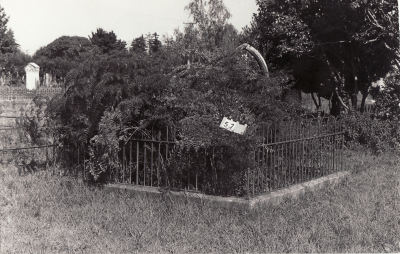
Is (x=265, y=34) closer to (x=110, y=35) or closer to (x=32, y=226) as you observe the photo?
(x=32, y=226)

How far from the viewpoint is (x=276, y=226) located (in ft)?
17.4

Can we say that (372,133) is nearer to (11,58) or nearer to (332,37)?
(332,37)

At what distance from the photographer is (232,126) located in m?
5.89

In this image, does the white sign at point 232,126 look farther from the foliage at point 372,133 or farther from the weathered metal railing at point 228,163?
the foliage at point 372,133

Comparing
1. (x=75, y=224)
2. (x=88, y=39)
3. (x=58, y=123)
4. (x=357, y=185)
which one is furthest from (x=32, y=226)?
(x=88, y=39)

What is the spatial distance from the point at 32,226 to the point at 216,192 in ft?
8.47

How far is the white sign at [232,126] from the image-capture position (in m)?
5.87

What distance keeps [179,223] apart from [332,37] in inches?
473

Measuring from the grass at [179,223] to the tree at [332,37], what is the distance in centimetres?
733

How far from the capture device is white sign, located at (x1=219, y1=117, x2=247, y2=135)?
5871mm

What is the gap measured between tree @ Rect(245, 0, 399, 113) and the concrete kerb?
6.31 meters

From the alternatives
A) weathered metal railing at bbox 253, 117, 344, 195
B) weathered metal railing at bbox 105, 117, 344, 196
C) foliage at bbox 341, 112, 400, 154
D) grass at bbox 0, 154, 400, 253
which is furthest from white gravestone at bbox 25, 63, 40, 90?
weathered metal railing at bbox 253, 117, 344, 195

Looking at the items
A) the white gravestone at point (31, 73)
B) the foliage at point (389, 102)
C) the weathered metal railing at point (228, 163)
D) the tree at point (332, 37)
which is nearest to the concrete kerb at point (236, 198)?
the weathered metal railing at point (228, 163)

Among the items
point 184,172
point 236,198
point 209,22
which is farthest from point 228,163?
point 209,22
